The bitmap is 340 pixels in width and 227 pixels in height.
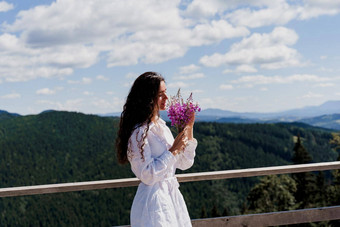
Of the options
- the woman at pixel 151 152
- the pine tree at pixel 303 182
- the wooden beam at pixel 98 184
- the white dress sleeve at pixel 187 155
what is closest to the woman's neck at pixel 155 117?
the woman at pixel 151 152

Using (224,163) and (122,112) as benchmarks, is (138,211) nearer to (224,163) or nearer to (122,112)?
(122,112)

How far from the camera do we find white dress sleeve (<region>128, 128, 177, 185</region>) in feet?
6.27

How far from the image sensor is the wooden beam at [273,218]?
2.73m

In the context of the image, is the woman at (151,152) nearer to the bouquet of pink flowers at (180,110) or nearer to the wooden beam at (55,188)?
the bouquet of pink flowers at (180,110)

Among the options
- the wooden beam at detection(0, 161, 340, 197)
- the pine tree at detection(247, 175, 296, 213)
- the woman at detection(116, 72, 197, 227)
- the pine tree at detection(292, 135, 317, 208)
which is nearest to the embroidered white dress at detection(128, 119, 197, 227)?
the woman at detection(116, 72, 197, 227)

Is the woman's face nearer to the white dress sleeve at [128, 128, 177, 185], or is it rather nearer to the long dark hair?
the long dark hair

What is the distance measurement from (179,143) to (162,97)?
248 mm

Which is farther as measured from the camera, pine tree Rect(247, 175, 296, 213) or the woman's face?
pine tree Rect(247, 175, 296, 213)

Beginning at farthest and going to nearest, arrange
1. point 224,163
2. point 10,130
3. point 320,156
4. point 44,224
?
point 10,130 < point 320,156 < point 224,163 < point 44,224

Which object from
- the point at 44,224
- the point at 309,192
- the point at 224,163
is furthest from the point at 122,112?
the point at 224,163

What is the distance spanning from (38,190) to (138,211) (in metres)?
0.76

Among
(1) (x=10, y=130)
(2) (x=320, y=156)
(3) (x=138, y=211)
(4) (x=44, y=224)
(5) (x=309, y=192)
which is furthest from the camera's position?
(1) (x=10, y=130)

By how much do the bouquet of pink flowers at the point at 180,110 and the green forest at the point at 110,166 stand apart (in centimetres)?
2830

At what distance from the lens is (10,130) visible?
78.9m
